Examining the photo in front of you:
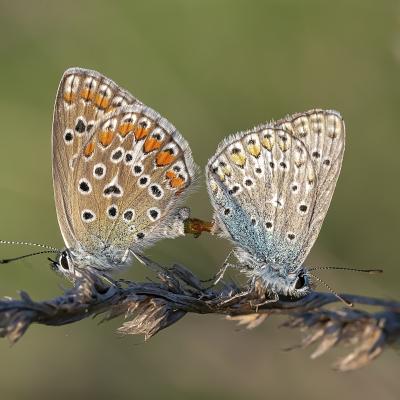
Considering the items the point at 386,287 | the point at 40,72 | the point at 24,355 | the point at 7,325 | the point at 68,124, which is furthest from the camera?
the point at 40,72

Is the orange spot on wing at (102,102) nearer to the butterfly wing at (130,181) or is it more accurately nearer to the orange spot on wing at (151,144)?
the butterfly wing at (130,181)

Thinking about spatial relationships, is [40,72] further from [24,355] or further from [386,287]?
[386,287]

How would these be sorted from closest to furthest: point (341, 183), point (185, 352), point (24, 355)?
point (185, 352)
point (24, 355)
point (341, 183)

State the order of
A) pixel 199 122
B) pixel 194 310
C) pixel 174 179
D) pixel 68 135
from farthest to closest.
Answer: pixel 199 122, pixel 174 179, pixel 68 135, pixel 194 310

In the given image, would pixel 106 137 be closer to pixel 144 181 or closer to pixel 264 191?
pixel 144 181

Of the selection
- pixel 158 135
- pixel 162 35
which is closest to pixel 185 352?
pixel 158 135

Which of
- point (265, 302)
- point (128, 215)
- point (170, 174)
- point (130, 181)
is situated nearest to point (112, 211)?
point (128, 215)

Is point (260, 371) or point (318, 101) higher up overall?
point (318, 101)
